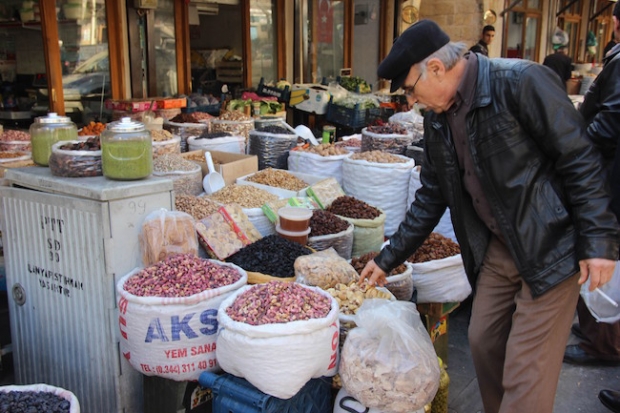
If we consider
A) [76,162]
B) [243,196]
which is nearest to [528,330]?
[76,162]

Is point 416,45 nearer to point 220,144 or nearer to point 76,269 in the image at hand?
point 76,269

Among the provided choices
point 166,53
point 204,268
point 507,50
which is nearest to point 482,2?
point 507,50

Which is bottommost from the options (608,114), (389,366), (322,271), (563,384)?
(563,384)

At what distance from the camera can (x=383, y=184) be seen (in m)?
4.55

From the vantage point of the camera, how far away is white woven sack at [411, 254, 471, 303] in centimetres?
339

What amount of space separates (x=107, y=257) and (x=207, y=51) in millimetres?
6901

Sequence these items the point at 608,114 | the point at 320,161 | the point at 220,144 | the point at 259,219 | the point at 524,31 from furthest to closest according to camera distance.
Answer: the point at 524,31
the point at 220,144
the point at 320,161
the point at 259,219
the point at 608,114

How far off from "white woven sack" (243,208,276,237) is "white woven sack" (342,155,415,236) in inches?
41.5

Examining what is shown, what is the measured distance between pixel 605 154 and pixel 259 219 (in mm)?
2031

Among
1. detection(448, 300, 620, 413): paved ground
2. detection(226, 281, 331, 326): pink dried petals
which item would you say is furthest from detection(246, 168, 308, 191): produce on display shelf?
detection(226, 281, 331, 326): pink dried petals

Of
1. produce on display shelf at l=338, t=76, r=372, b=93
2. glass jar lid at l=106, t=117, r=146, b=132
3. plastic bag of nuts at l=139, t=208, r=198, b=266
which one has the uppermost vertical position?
produce on display shelf at l=338, t=76, r=372, b=93

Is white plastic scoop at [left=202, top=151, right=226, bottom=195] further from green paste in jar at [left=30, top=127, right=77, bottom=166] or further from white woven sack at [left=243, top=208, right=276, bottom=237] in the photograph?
green paste in jar at [left=30, top=127, right=77, bottom=166]

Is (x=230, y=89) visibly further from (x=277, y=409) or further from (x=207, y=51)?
(x=277, y=409)

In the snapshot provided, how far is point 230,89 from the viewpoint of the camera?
8.59 meters
